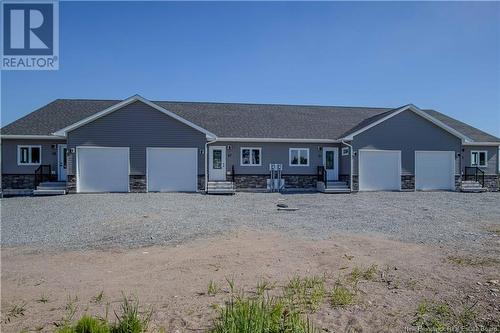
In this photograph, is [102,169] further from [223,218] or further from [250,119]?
[250,119]

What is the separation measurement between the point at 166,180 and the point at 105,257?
471 inches

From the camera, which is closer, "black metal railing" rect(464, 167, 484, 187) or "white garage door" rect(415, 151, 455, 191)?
"white garage door" rect(415, 151, 455, 191)

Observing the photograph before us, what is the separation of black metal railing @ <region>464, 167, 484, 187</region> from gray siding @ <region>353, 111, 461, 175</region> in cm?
204

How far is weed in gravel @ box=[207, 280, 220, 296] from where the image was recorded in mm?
5102

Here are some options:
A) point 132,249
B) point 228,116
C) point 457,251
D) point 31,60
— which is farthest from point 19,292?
point 228,116

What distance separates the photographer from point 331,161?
2156 centimetres

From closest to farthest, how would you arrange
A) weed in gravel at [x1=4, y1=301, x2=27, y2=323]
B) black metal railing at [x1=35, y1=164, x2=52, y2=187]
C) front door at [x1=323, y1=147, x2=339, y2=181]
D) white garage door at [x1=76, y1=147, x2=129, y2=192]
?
weed in gravel at [x1=4, y1=301, x2=27, y2=323] → white garage door at [x1=76, y1=147, x2=129, y2=192] → black metal railing at [x1=35, y1=164, x2=52, y2=187] → front door at [x1=323, y1=147, x2=339, y2=181]

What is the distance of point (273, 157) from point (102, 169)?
31.7 ft

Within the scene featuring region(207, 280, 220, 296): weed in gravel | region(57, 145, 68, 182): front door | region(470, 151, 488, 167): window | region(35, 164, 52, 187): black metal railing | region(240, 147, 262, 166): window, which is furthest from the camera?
region(470, 151, 488, 167): window

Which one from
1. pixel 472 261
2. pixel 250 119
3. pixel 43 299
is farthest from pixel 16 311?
pixel 250 119

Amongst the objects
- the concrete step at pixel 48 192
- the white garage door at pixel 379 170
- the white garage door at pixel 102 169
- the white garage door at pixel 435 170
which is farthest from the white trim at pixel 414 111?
the concrete step at pixel 48 192

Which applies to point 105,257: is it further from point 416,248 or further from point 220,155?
point 220,155

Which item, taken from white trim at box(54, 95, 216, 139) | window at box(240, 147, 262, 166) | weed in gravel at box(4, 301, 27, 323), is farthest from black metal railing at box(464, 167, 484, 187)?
weed in gravel at box(4, 301, 27, 323)

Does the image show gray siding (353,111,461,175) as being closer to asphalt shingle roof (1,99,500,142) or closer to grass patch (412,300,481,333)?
asphalt shingle roof (1,99,500,142)
